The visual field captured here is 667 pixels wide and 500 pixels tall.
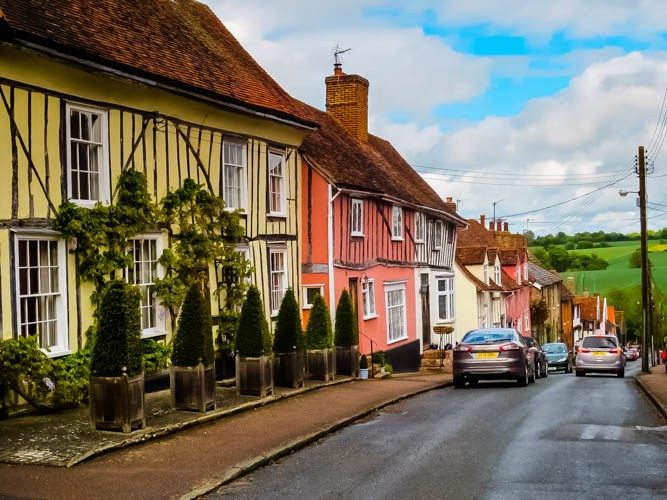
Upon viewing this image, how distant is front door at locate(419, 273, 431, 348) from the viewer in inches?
1323

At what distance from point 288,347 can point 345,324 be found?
3762 mm

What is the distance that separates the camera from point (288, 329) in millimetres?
17375

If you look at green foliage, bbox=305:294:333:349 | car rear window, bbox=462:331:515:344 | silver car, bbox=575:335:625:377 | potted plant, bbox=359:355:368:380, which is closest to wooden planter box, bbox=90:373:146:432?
green foliage, bbox=305:294:333:349

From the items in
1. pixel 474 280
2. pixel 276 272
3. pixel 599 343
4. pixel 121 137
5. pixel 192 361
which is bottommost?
pixel 599 343

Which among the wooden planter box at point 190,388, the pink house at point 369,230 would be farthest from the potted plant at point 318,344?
the wooden planter box at point 190,388

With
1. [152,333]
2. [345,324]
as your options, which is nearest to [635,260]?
[345,324]

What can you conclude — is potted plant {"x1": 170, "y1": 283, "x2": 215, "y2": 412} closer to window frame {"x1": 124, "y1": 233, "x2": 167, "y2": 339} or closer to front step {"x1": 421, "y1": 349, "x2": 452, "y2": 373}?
window frame {"x1": 124, "y1": 233, "x2": 167, "y2": 339}

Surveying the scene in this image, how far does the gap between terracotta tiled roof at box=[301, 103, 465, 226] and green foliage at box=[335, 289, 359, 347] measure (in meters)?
3.79

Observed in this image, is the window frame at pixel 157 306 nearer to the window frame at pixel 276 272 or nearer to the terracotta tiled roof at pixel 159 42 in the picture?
the terracotta tiled roof at pixel 159 42

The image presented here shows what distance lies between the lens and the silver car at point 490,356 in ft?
68.9

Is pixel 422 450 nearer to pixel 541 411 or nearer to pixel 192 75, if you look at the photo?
pixel 541 411

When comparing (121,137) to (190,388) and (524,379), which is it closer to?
(190,388)

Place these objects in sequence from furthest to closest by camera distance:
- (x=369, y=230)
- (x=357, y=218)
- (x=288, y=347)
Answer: (x=369, y=230) → (x=357, y=218) → (x=288, y=347)

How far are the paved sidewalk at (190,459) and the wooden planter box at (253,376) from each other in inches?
21.4
